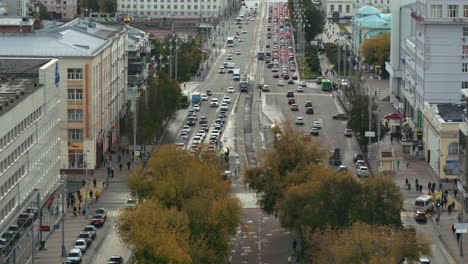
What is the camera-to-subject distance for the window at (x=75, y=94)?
93.6 m

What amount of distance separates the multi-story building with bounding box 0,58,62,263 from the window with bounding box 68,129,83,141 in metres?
15.5

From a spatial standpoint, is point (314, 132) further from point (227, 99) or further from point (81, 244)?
point (81, 244)

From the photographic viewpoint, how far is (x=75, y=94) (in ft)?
307

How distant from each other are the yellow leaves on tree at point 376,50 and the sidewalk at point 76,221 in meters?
59.2

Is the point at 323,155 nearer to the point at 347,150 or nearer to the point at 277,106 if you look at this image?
the point at 347,150

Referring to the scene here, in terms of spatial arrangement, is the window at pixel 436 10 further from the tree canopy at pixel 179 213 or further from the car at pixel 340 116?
the tree canopy at pixel 179 213

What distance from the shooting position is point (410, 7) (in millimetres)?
124375

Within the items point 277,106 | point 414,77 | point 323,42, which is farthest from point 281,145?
point 323,42

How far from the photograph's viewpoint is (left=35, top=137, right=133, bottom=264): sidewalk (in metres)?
70.5

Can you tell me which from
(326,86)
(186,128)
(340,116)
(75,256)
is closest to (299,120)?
(340,116)

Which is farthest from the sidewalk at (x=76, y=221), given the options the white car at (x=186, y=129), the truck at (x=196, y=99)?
the truck at (x=196, y=99)

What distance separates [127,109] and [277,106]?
19635 mm

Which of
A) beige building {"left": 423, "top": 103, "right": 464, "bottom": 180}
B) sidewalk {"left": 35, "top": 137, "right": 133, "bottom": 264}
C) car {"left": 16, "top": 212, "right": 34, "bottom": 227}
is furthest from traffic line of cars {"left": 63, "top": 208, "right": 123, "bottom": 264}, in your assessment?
beige building {"left": 423, "top": 103, "right": 464, "bottom": 180}

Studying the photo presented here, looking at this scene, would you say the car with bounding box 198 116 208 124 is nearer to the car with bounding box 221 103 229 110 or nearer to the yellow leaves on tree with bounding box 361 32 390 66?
the car with bounding box 221 103 229 110
